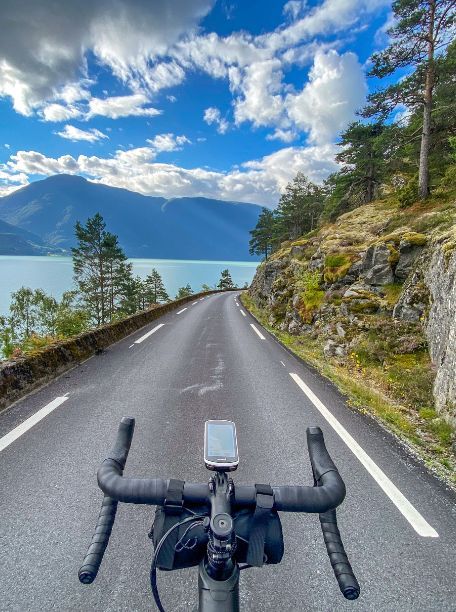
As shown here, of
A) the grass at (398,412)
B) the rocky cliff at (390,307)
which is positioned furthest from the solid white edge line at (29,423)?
the rocky cliff at (390,307)

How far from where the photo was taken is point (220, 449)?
1404mm

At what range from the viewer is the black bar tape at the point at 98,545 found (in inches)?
51.4

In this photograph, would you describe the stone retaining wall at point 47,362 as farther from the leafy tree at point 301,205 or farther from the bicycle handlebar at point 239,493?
the leafy tree at point 301,205

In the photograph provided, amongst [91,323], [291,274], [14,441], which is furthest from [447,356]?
[91,323]

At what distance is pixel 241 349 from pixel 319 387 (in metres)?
4.11

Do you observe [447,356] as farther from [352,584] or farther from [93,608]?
[93,608]

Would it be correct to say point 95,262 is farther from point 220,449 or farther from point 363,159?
point 220,449

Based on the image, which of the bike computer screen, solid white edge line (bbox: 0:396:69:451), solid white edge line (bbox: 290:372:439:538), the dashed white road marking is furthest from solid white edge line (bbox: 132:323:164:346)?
the bike computer screen

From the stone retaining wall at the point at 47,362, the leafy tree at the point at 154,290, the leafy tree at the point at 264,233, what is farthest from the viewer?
the leafy tree at the point at 154,290

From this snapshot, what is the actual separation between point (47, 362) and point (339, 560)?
23.6 ft

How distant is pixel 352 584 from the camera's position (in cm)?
128

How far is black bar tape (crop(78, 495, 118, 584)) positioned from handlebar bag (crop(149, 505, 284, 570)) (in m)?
0.23

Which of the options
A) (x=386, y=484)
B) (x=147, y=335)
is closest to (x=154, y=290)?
(x=147, y=335)

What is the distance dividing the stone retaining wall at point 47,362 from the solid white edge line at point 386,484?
563 cm
